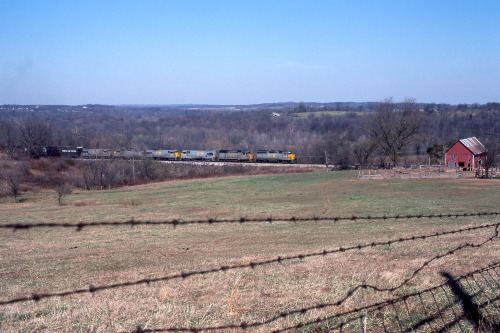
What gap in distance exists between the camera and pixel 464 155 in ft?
204

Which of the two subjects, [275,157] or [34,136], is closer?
[275,157]

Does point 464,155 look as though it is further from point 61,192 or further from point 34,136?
point 34,136

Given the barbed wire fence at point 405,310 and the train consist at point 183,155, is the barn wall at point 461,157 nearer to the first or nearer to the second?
the train consist at point 183,155

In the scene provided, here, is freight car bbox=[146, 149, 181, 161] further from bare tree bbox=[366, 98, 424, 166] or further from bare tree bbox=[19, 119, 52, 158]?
bare tree bbox=[366, 98, 424, 166]

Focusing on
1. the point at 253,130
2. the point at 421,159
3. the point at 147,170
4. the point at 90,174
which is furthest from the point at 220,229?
the point at 253,130

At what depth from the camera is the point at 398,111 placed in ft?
265

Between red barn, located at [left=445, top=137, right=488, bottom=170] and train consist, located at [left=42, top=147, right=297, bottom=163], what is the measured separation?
32298 millimetres

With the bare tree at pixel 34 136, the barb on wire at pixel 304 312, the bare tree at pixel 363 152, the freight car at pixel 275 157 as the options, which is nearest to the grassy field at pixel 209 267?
the barb on wire at pixel 304 312

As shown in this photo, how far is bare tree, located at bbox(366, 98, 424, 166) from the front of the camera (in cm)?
7412

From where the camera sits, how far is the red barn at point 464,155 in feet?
202

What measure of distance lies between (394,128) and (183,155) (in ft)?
144

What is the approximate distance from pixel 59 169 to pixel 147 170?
15942 mm

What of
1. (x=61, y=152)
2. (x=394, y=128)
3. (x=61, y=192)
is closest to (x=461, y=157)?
(x=394, y=128)

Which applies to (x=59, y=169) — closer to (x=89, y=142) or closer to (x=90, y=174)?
(x=90, y=174)
